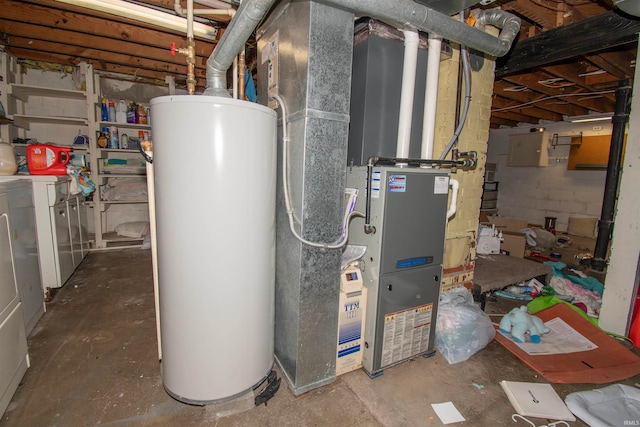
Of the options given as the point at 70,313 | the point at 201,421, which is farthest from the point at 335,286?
the point at 70,313

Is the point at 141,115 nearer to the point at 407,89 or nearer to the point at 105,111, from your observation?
the point at 105,111

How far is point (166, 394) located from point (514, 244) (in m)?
3.99

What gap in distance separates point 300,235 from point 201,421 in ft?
3.30

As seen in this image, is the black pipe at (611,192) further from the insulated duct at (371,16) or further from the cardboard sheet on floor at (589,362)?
the insulated duct at (371,16)

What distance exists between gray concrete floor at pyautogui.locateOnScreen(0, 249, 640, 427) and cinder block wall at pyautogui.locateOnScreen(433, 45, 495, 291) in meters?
0.65

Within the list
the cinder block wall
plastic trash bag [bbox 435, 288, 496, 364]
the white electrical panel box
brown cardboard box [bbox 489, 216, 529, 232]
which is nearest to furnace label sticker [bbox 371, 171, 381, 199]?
the white electrical panel box

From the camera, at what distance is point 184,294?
4.35 ft

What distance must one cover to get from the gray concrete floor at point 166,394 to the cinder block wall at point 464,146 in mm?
648

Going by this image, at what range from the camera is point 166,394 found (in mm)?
1536

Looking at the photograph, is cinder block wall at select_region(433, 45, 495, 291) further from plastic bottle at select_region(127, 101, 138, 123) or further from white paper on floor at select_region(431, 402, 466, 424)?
plastic bottle at select_region(127, 101, 138, 123)

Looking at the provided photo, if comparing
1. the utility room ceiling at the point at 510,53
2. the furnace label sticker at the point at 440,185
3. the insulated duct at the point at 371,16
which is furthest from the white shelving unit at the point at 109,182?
the furnace label sticker at the point at 440,185

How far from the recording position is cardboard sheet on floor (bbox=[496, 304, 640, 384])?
1716 mm

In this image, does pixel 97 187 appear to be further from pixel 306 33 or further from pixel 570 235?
pixel 570 235

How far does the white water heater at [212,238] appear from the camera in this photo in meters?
1.23
